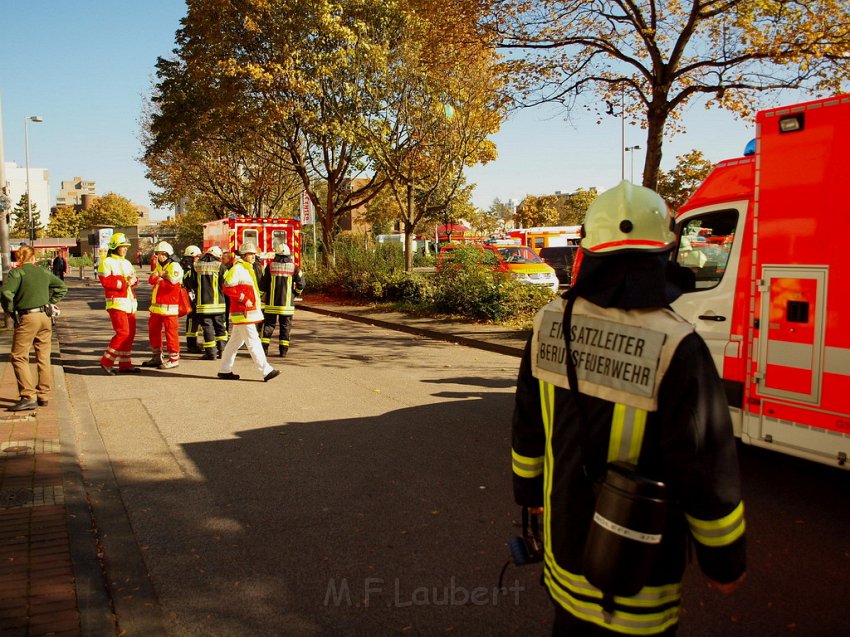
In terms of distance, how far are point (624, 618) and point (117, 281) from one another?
386 inches

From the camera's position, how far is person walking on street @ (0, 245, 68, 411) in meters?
8.00

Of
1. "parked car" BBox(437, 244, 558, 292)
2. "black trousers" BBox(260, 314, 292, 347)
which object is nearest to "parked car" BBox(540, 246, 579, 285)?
"parked car" BBox(437, 244, 558, 292)

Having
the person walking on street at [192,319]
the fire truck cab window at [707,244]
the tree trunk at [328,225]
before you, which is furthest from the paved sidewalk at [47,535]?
the tree trunk at [328,225]

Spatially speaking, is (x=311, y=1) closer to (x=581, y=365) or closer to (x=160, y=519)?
(x=160, y=519)

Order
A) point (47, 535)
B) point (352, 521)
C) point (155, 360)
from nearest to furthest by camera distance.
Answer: point (47, 535)
point (352, 521)
point (155, 360)

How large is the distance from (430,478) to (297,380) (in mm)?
4865

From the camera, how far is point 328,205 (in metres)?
28.1

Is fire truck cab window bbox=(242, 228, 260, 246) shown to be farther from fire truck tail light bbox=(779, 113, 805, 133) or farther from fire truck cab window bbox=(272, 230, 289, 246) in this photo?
fire truck tail light bbox=(779, 113, 805, 133)

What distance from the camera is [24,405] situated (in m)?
7.91

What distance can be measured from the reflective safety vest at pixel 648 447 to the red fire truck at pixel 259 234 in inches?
816

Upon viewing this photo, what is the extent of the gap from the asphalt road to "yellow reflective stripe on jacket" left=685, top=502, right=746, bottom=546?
1.69m

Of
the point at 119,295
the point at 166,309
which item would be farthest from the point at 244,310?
the point at 119,295

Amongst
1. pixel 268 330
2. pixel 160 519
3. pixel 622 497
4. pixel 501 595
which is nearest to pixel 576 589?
pixel 622 497

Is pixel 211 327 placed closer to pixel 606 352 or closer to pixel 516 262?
pixel 606 352
